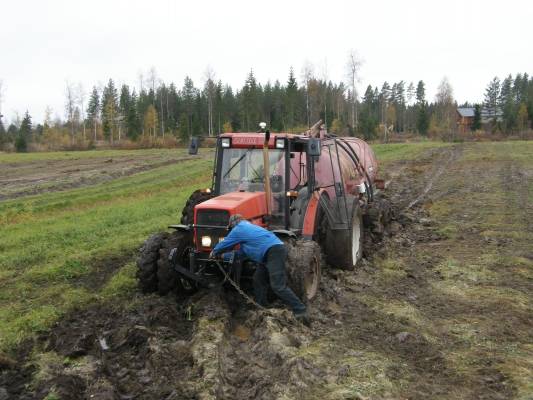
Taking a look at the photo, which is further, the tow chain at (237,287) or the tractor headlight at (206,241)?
the tractor headlight at (206,241)

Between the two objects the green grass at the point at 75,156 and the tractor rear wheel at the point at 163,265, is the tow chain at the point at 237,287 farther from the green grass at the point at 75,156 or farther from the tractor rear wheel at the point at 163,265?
the green grass at the point at 75,156

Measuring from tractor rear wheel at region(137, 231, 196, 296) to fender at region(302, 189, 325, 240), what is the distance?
1.81 m

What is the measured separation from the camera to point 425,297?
338 inches

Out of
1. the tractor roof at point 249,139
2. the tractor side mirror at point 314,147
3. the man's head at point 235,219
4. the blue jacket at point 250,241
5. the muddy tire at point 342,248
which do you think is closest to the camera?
the blue jacket at point 250,241

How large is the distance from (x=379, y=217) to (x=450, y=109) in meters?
75.9

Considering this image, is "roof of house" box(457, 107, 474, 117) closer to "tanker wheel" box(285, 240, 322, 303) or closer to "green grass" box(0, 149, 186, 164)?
"green grass" box(0, 149, 186, 164)

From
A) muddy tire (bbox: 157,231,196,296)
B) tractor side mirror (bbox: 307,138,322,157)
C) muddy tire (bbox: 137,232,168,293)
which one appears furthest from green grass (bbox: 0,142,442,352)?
tractor side mirror (bbox: 307,138,322,157)

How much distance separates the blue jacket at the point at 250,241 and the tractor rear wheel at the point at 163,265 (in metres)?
1.09

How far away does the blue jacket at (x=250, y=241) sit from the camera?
23.7 ft

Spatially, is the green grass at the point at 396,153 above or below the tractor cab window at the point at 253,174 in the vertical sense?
below

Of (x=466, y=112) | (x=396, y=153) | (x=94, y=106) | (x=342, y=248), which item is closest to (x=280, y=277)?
(x=342, y=248)

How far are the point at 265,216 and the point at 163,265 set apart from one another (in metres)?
1.71

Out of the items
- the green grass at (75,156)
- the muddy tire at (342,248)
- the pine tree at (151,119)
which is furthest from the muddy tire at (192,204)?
the pine tree at (151,119)

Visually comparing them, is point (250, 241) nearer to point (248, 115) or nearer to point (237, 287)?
point (237, 287)
